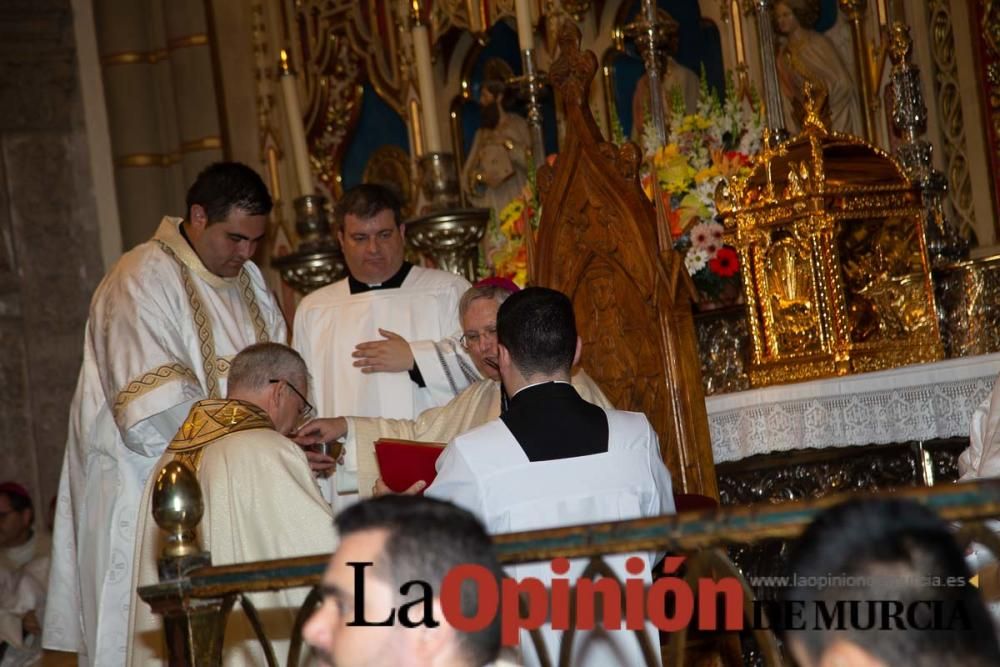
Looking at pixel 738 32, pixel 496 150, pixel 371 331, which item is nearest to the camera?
pixel 371 331

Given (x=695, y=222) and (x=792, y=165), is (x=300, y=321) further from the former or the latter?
(x=792, y=165)

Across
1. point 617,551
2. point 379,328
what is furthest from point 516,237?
point 617,551

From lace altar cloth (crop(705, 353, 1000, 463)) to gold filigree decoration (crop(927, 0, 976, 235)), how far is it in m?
1.80

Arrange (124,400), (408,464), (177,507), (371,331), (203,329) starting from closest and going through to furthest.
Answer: (177,507), (408,464), (124,400), (203,329), (371,331)

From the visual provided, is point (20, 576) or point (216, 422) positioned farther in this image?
point (20, 576)

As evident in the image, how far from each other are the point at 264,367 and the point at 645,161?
2.23 m

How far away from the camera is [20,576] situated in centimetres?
934

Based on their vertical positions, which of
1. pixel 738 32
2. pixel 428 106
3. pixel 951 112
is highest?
pixel 738 32

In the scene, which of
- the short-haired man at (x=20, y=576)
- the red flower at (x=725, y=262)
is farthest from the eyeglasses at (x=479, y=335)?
the short-haired man at (x=20, y=576)

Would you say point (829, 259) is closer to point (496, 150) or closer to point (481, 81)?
point (496, 150)

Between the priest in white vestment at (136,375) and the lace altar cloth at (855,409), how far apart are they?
6.30 ft

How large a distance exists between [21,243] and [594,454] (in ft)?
24.4

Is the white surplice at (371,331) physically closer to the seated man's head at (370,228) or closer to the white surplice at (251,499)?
the seated man's head at (370,228)

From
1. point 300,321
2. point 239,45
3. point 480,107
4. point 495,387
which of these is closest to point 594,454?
point 495,387
